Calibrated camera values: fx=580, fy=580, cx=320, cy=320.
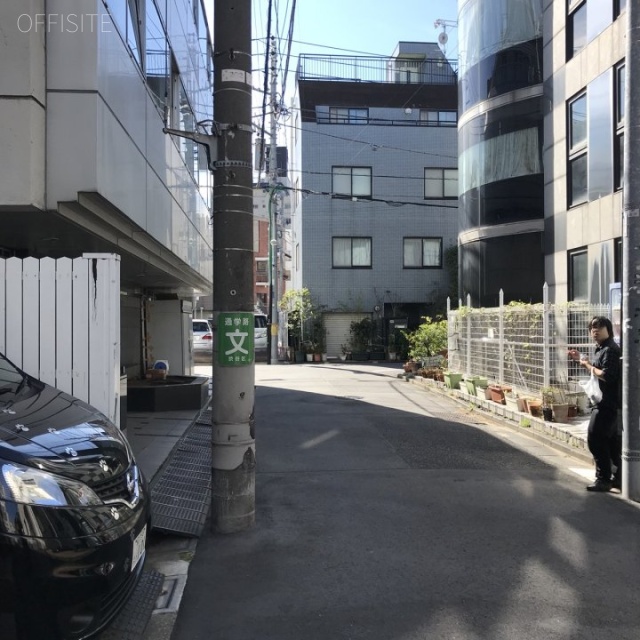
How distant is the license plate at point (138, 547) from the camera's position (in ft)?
9.62

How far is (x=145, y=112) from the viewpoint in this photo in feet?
22.7

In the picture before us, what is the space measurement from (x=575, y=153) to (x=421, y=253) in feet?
48.8

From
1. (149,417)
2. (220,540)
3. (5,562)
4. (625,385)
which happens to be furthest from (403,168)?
(5,562)

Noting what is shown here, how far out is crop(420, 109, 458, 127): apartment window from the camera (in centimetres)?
2726

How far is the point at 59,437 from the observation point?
3006 mm

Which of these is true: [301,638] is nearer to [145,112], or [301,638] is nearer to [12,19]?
[12,19]

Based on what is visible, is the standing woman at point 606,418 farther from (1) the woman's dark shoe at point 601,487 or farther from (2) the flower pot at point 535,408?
(2) the flower pot at point 535,408

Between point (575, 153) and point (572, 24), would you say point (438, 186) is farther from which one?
point (575, 153)

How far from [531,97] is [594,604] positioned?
513 inches

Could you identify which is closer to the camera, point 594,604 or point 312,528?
point 594,604

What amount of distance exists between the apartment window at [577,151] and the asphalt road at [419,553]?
6.76 metres

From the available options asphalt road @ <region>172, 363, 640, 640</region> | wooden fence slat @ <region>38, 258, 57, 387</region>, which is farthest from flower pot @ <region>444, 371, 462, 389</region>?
wooden fence slat @ <region>38, 258, 57, 387</region>

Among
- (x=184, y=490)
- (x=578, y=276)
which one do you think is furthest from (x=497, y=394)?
(x=184, y=490)

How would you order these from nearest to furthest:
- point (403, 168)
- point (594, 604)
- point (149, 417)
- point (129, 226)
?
point (594, 604)
point (129, 226)
point (149, 417)
point (403, 168)
